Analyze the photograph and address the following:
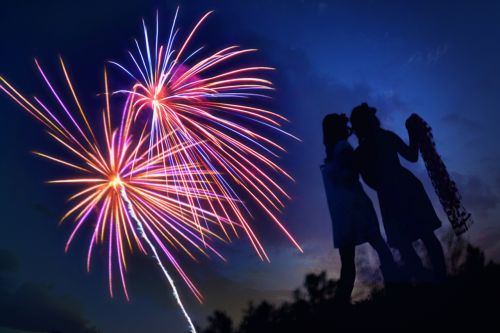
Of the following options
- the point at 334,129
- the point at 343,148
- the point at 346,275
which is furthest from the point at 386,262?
the point at 334,129

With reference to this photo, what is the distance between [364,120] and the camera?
5559 millimetres

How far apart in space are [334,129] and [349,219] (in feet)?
4.75

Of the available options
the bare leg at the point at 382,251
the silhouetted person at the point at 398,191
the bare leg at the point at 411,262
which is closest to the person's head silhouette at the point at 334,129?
the silhouetted person at the point at 398,191

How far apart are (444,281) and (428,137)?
2185 millimetres

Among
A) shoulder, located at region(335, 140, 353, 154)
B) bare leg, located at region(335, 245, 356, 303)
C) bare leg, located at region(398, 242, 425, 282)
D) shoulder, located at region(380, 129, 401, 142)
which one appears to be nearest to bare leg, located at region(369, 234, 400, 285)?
bare leg, located at region(398, 242, 425, 282)

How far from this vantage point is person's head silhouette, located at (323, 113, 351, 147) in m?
5.43

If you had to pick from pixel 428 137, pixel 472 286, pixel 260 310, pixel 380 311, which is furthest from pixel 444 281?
pixel 260 310

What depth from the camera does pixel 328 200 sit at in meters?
5.46

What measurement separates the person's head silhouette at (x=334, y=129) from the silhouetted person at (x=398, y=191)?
0.28 meters

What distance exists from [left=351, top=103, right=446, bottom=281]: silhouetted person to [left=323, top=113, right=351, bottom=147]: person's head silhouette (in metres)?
0.28

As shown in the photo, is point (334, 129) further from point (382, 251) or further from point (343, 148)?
point (382, 251)

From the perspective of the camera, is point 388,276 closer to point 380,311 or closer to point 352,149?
point 380,311

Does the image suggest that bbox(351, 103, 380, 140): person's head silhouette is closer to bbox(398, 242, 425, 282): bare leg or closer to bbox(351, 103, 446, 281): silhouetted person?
bbox(351, 103, 446, 281): silhouetted person

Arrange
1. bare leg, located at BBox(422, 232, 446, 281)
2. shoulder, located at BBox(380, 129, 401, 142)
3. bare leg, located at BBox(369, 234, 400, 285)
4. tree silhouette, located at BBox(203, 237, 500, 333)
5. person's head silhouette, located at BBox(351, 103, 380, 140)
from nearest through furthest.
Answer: tree silhouette, located at BBox(203, 237, 500, 333), bare leg, located at BBox(422, 232, 446, 281), bare leg, located at BBox(369, 234, 400, 285), shoulder, located at BBox(380, 129, 401, 142), person's head silhouette, located at BBox(351, 103, 380, 140)
